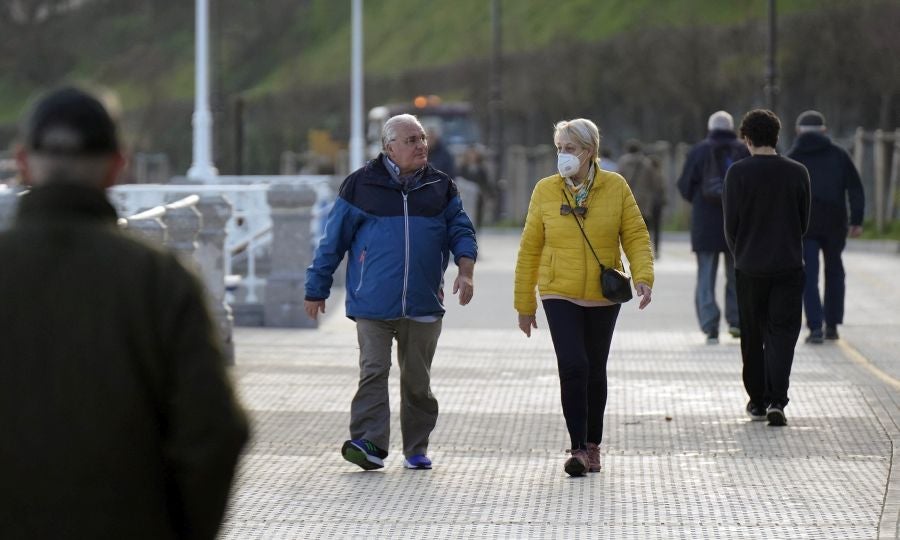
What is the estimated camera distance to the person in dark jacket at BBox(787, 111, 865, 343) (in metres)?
13.8

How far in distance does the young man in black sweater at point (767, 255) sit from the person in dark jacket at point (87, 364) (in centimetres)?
674

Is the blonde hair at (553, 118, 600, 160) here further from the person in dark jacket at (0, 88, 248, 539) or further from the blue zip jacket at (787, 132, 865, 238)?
the blue zip jacket at (787, 132, 865, 238)

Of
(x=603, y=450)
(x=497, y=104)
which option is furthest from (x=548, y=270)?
(x=497, y=104)

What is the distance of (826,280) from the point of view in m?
14.4

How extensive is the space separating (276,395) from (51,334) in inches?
316

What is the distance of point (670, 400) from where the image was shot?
11.1 metres

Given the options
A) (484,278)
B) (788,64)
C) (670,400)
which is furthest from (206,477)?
(788,64)

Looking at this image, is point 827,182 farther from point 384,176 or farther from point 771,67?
point 771,67

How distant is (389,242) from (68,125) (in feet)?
16.4

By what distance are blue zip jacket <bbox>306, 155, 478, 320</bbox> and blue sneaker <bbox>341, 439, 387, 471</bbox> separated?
538mm

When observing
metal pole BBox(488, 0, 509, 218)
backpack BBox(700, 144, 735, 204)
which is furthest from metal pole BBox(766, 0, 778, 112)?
backpack BBox(700, 144, 735, 204)

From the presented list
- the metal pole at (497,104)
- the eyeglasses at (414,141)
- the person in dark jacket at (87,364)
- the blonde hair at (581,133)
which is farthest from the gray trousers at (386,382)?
the metal pole at (497,104)

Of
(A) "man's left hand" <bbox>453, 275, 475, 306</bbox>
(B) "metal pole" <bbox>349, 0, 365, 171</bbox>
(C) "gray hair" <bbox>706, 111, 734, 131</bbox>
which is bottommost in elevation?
(A) "man's left hand" <bbox>453, 275, 475, 306</bbox>

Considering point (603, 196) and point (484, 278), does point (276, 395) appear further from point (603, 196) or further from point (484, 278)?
point (484, 278)
